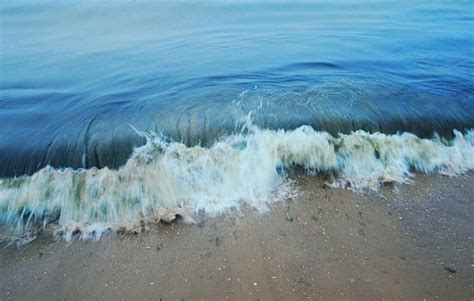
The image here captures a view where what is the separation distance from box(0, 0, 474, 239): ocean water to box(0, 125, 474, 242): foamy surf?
0.02m

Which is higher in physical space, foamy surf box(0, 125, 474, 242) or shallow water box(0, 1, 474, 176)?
shallow water box(0, 1, 474, 176)

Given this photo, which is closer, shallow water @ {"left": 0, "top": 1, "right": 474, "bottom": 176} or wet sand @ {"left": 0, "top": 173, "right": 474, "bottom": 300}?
wet sand @ {"left": 0, "top": 173, "right": 474, "bottom": 300}

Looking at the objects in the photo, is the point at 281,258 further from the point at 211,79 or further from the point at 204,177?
the point at 211,79

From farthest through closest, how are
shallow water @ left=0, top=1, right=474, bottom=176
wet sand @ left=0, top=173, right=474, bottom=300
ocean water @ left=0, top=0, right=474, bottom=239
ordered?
shallow water @ left=0, top=1, right=474, bottom=176, ocean water @ left=0, top=0, right=474, bottom=239, wet sand @ left=0, top=173, right=474, bottom=300

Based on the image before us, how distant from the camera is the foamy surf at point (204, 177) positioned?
347 cm

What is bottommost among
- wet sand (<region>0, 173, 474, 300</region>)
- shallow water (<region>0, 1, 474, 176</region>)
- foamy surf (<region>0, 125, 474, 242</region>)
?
wet sand (<region>0, 173, 474, 300</region>)

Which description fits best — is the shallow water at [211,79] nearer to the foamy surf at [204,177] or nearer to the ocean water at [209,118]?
the ocean water at [209,118]

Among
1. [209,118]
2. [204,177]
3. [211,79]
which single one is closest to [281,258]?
[204,177]

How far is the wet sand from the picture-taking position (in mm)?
2660

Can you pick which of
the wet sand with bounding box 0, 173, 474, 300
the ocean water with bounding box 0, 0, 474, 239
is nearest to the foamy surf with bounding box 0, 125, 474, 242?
the ocean water with bounding box 0, 0, 474, 239

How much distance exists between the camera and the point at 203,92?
6.26 metres

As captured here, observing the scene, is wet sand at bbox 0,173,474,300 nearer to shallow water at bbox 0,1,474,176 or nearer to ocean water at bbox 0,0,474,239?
ocean water at bbox 0,0,474,239

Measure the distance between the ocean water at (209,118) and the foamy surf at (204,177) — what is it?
19 millimetres

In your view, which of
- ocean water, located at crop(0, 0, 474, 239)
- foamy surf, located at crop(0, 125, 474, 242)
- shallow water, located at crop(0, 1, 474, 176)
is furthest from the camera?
shallow water, located at crop(0, 1, 474, 176)
